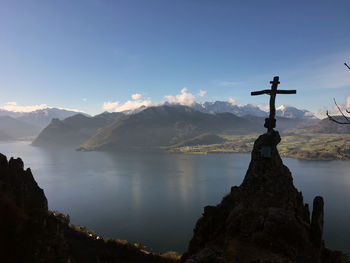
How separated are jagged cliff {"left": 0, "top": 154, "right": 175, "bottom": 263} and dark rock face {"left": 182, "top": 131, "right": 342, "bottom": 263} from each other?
20088 millimetres

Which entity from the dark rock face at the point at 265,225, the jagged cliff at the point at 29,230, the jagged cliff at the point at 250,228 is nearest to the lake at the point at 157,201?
the jagged cliff at the point at 29,230

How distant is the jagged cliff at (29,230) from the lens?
26.1m

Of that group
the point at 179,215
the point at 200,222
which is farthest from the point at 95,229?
the point at 200,222

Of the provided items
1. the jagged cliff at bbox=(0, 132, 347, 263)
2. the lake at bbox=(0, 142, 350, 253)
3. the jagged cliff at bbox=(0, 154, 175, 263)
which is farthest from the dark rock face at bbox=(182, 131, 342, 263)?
the lake at bbox=(0, 142, 350, 253)

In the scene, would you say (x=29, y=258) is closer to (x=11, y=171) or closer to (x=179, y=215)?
(x=11, y=171)

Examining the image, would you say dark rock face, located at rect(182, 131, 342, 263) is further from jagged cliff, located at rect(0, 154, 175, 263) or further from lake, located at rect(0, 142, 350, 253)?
lake, located at rect(0, 142, 350, 253)

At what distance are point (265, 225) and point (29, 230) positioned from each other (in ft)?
93.8

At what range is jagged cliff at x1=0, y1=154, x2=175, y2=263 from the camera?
26.1 m

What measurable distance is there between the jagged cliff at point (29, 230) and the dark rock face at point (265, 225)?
20088 millimetres

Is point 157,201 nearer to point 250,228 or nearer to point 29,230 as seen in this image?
point 29,230

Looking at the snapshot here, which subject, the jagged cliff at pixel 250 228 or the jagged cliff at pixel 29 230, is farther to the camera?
the jagged cliff at pixel 29 230

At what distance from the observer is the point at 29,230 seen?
2789 cm

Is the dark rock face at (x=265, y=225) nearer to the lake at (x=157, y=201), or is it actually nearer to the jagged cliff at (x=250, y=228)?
the jagged cliff at (x=250, y=228)

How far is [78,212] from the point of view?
82.3 m
